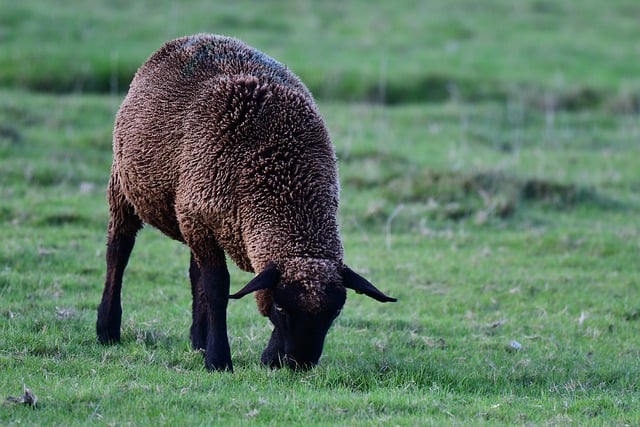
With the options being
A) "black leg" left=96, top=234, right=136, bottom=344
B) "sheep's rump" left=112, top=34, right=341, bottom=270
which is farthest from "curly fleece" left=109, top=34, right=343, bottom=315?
"black leg" left=96, top=234, right=136, bottom=344

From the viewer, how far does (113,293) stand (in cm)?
823

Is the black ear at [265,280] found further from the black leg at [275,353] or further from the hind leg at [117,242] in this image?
the hind leg at [117,242]

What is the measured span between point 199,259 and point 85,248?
3826 millimetres

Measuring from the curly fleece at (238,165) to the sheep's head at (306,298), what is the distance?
0.04 ft

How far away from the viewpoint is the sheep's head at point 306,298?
6.64 metres

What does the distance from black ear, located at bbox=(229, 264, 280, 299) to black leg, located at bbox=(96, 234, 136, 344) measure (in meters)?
1.82

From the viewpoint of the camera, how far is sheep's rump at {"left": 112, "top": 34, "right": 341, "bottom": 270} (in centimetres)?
702

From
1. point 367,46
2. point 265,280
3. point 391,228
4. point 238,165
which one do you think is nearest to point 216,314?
point 265,280

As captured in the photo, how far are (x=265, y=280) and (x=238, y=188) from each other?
2.70ft

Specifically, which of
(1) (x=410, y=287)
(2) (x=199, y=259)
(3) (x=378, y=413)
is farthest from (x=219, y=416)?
(1) (x=410, y=287)

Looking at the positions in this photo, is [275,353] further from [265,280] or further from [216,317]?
[265,280]

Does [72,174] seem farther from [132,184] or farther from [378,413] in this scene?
[378,413]

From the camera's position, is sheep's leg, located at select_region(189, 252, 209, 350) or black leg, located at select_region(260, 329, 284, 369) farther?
sheep's leg, located at select_region(189, 252, 209, 350)

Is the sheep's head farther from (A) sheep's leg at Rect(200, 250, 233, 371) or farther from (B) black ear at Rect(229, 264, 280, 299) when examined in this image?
(A) sheep's leg at Rect(200, 250, 233, 371)
